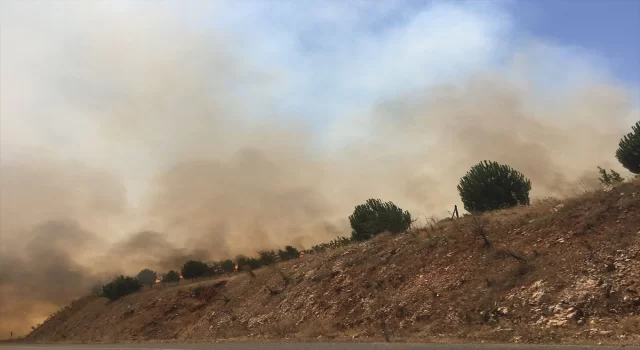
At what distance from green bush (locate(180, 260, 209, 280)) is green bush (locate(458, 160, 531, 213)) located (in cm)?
3816

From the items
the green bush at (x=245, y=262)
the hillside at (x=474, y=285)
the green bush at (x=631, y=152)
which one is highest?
the green bush at (x=245, y=262)

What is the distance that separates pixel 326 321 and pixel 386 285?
3604 mm

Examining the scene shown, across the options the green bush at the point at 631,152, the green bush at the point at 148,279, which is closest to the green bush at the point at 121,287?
the green bush at the point at 148,279

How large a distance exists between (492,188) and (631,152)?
8.00 meters

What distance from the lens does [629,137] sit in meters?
27.0

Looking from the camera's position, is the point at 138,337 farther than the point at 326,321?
Yes

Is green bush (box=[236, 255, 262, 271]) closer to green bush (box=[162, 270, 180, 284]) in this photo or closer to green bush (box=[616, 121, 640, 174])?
green bush (box=[162, 270, 180, 284])

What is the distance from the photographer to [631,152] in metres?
26.7

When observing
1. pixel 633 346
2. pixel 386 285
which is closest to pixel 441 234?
pixel 386 285

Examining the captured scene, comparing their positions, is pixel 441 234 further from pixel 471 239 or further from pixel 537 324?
pixel 537 324

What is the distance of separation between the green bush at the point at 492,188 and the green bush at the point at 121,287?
4441 cm

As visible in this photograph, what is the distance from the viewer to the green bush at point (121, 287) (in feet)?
186

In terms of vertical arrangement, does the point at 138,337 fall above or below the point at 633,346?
above

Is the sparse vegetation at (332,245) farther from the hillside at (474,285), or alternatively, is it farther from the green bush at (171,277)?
the green bush at (171,277)
